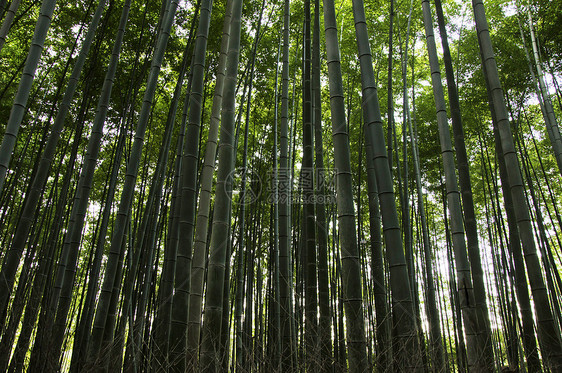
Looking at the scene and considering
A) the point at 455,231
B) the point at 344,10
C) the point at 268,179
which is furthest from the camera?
the point at 268,179

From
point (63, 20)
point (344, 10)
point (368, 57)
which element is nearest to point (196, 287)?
point (368, 57)

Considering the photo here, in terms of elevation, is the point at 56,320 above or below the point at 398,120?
below

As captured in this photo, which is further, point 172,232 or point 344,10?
point 344,10

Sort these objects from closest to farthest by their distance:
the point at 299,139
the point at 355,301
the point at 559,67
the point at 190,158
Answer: the point at 355,301 → the point at 190,158 → the point at 559,67 → the point at 299,139

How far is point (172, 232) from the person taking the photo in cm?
284

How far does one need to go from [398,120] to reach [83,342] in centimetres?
636

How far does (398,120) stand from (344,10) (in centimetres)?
259

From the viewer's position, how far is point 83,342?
2.84 metres

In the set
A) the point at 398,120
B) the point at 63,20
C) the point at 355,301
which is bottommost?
the point at 355,301

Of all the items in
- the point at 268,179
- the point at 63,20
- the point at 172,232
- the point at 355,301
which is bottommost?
the point at 355,301

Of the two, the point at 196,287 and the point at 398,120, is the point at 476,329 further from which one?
the point at 398,120

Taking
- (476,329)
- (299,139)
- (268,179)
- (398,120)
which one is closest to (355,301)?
(476,329)

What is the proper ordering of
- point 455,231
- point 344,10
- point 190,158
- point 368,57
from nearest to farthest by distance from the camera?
point 368,57 < point 190,158 < point 455,231 < point 344,10

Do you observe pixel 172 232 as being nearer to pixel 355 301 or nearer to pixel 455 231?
pixel 355 301
